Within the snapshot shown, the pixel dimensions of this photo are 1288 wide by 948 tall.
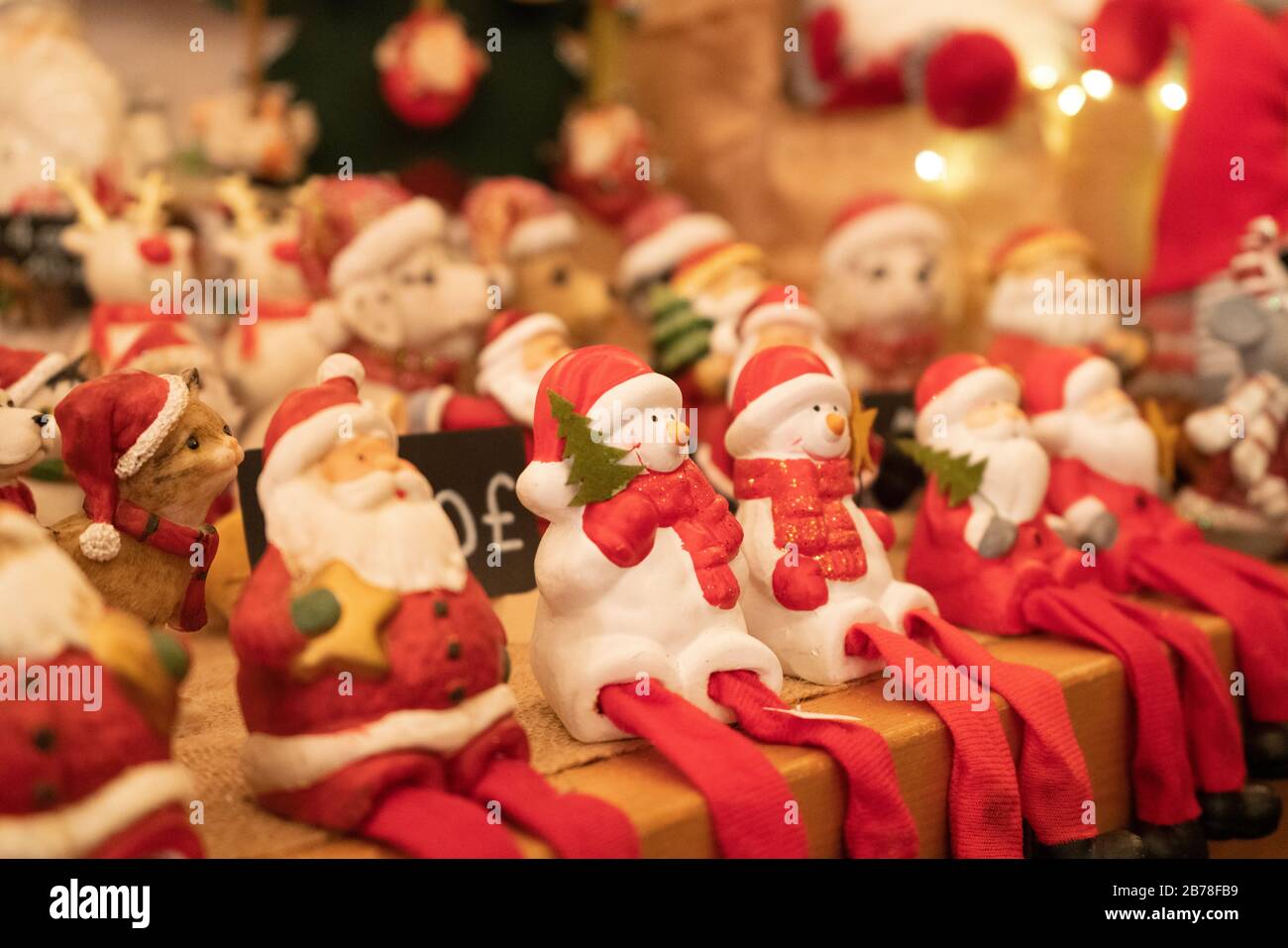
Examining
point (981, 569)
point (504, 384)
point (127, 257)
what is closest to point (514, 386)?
point (504, 384)

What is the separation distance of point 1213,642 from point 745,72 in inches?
71.5

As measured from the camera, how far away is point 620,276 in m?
2.64

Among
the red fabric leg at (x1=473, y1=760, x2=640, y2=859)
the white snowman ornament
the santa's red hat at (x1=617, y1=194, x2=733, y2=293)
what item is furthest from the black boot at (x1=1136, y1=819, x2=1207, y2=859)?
the santa's red hat at (x1=617, y1=194, x2=733, y2=293)

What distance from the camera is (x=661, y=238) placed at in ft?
8.30

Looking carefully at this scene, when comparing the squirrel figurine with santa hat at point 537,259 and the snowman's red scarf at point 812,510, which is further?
the squirrel figurine with santa hat at point 537,259

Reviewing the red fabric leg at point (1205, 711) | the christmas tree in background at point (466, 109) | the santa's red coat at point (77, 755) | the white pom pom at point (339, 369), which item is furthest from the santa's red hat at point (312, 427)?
the christmas tree in background at point (466, 109)

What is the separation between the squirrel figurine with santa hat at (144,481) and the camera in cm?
132

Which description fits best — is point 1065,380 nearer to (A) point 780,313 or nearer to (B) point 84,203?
(A) point 780,313

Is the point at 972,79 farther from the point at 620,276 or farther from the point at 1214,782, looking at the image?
the point at 1214,782

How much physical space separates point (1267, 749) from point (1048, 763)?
508 mm

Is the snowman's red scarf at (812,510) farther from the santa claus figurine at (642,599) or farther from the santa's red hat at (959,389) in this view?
the santa's red hat at (959,389)

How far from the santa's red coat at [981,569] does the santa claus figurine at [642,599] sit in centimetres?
42

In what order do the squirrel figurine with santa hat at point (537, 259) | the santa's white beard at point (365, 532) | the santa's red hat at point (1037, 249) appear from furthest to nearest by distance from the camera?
the squirrel figurine with santa hat at point (537, 259) < the santa's red hat at point (1037, 249) < the santa's white beard at point (365, 532)

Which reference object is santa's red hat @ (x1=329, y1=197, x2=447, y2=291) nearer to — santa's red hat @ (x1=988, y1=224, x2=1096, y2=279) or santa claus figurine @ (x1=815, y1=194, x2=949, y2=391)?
santa claus figurine @ (x1=815, y1=194, x2=949, y2=391)
